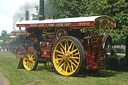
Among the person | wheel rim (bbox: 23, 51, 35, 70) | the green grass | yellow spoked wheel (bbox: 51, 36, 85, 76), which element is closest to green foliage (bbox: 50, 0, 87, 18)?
the person

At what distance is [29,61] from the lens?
10.9m

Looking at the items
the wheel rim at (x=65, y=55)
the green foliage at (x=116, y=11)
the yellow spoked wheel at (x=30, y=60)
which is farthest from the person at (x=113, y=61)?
the yellow spoked wheel at (x=30, y=60)

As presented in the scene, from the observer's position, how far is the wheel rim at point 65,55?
8.76 meters

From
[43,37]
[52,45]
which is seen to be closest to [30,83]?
[52,45]

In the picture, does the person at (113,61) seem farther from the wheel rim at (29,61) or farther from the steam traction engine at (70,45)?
the wheel rim at (29,61)

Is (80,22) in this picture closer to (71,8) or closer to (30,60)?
(30,60)

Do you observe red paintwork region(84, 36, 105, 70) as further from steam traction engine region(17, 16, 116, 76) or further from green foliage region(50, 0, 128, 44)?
green foliage region(50, 0, 128, 44)

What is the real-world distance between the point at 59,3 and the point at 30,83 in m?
Answer: 10.6

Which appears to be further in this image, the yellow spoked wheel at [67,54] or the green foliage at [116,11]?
the green foliage at [116,11]

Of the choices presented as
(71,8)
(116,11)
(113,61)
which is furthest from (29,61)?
(71,8)

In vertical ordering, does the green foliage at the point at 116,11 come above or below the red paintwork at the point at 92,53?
above

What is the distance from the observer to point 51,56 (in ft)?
31.1

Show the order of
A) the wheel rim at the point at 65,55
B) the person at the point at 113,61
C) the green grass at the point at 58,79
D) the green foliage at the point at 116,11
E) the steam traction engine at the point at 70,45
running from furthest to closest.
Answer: the person at the point at 113,61, the green foliage at the point at 116,11, the wheel rim at the point at 65,55, the steam traction engine at the point at 70,45, the green grass at the point at 58,79

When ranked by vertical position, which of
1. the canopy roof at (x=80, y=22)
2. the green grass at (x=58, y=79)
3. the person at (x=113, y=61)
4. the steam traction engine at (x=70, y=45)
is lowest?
the green grass at (x=58, y=79)
